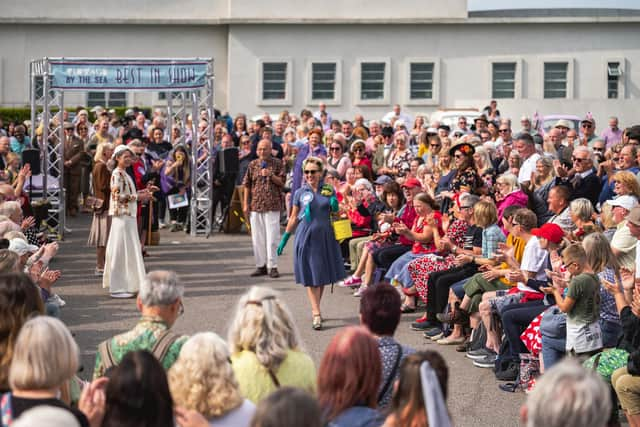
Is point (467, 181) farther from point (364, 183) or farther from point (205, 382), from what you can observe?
point (205, 382)

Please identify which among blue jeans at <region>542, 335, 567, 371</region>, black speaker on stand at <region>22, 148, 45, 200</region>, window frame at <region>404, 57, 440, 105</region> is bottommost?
blue jeans at <region>542, 335, 567, 371</region>

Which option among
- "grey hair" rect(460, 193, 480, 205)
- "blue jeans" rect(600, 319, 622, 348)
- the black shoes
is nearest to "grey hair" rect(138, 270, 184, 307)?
"blue jeans" rect(600, 319, 622, 348)

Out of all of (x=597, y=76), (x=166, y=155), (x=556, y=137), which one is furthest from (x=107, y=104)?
(x=556, y=137)

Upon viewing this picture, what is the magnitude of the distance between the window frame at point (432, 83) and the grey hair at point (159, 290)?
3718cm

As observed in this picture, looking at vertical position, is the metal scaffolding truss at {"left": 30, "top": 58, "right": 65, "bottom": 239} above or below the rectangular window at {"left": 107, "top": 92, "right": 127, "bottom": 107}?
below

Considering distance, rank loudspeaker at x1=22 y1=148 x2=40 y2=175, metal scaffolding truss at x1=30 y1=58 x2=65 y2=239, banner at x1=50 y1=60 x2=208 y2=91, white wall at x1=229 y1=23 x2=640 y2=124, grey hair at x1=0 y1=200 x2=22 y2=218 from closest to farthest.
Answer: grey hair at x1=0 y1=200 x2=22 y2=218
loudspeaker at x1=22 y1=148 x2=40 y2=175
metal scaffolding truss at x1=30 y1=58 x2=65 y2=239
banner at x1=50 y1=60 x2=208 y2=91
white wall at x1=229 y1=23 x2=640 y2=124

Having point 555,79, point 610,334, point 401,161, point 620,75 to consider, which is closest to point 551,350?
point 610,334

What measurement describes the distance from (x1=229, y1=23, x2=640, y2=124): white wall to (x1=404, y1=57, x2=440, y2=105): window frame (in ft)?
0.43

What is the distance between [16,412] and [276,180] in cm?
1113

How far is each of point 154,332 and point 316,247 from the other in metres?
6.44

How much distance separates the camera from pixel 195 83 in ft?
65.7

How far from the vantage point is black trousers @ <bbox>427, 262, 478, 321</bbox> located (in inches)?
465

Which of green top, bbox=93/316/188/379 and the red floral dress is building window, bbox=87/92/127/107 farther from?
green top, bbox=93/316/188/379

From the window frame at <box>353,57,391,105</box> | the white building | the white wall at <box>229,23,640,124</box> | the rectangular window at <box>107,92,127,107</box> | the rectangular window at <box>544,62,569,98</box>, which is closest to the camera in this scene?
the white building
